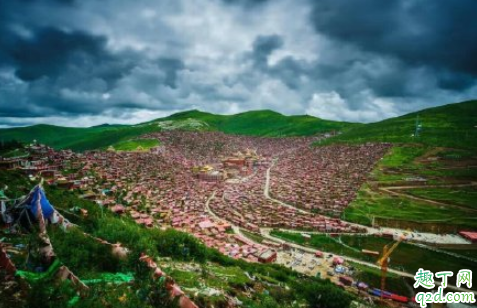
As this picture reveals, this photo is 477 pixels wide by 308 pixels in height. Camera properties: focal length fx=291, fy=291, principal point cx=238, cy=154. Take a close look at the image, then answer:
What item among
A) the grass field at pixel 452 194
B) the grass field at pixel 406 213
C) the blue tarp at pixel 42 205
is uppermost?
the blue tarp at pixel 42 205

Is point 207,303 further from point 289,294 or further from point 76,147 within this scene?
point 76,147

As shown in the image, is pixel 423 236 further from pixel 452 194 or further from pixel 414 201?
pixel 452 194

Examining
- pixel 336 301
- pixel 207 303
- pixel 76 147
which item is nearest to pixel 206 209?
pixel 336 301

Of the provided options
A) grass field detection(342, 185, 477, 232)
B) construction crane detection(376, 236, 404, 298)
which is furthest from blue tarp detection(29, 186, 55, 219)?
grass field detection(342, 185, 477, 232)

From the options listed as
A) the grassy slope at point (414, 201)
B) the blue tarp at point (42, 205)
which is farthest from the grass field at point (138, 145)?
the blue tarp at point (42, 205)

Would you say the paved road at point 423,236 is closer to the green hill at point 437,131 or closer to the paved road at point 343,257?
the paved road at point 343,257

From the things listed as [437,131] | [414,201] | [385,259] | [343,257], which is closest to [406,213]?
[414,201]
